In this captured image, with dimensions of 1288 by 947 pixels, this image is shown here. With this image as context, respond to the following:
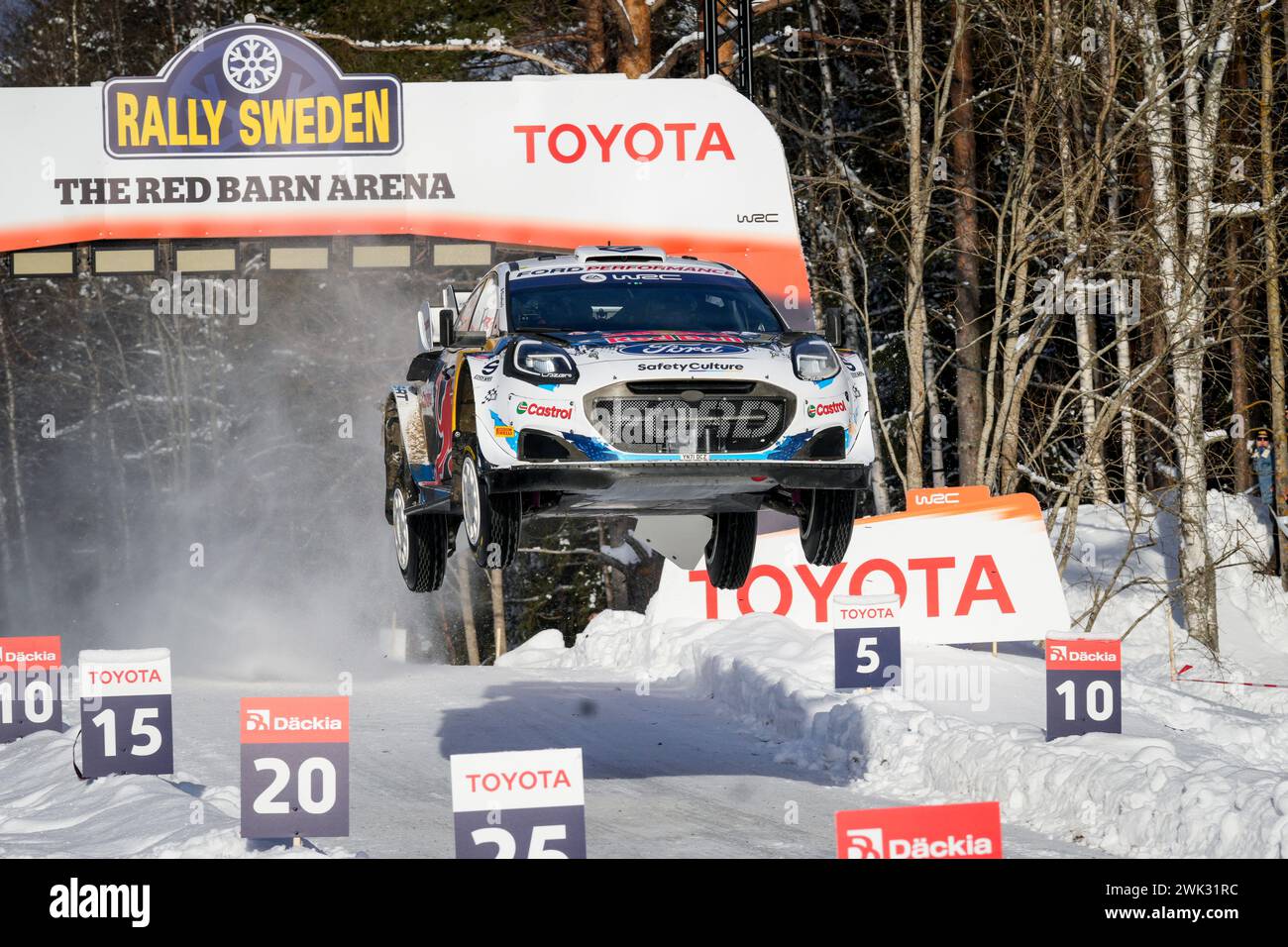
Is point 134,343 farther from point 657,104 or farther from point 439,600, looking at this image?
point 657,104

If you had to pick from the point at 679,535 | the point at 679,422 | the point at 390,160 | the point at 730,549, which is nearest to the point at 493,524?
the point at 679,422

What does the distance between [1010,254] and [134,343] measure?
816 inches

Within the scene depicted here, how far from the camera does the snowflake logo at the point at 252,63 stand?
14.7 meters

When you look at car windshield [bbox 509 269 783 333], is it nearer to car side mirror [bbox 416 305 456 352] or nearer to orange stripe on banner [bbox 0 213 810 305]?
car side mirror [bbox 416 305 456 352]

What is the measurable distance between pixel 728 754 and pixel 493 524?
7.84 meters

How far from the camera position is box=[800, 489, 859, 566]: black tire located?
25.6ft

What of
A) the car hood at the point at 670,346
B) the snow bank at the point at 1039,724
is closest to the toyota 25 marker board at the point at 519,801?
the car hood at the point at 670,346

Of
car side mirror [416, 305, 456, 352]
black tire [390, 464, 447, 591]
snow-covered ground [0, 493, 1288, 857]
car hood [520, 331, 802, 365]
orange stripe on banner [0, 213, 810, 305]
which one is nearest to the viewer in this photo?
car hood [520, 331, 802, 365]

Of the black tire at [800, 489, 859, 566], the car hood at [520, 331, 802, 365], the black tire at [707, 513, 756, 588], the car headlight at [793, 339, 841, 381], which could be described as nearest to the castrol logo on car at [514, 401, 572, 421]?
the car hood at [520, 331, 802, 365]

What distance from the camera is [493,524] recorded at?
7395 millimetres

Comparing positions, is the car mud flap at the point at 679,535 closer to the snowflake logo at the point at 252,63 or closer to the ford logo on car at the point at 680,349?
the ford logo on car at the point at 680,349

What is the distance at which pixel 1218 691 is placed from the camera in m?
19.6

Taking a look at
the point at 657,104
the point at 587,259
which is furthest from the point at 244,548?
the point at 587,259

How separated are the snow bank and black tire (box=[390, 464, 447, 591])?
470 centimetres
